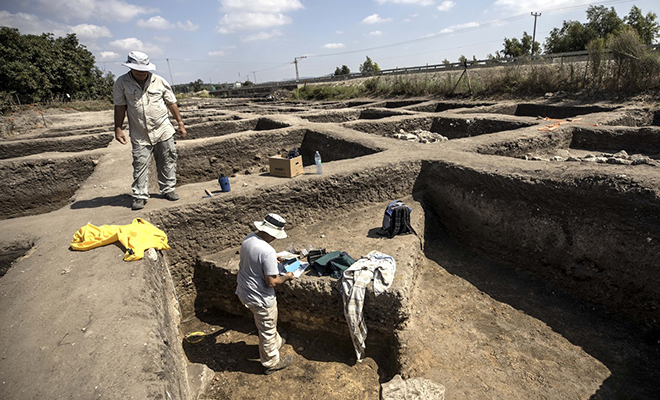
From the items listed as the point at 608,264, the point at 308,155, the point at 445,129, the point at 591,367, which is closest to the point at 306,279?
the point at 591,367

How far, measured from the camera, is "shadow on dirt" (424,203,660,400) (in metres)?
2.64

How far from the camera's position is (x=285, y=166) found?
14.8 ft

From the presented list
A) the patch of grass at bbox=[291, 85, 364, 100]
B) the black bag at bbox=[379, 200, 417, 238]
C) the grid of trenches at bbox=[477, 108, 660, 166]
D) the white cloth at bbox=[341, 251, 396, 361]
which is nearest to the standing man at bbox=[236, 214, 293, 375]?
the white cloth at bbox=[341, 251, 396, 361]

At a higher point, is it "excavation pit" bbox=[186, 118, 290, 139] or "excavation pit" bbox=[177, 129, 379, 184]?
"excavation pit" bbox=[186, 118, 290, 139]

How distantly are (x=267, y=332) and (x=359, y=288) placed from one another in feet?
2.88

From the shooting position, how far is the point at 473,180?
4254 mm

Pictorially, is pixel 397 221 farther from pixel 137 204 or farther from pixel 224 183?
pixel 137 204

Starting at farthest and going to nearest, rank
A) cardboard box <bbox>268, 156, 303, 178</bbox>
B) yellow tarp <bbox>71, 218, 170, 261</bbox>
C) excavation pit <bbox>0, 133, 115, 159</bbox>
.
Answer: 1. excavation pit <bbox>0, 133, 115, 159</bbox>
2. cardboard box <bbox>268, 156, 303, 178</bbox>
3. yellow tarp <bbox>71, 218, 170, 261</bbox>

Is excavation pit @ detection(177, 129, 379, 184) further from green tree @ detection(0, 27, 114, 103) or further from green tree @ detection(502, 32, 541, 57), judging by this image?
green tree @ detection(502, 32, 541, 57)

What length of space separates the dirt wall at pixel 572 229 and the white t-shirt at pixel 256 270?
106 inches

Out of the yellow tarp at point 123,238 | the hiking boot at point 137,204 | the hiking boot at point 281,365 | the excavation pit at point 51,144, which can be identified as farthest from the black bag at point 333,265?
the excavation pit at point 51,144

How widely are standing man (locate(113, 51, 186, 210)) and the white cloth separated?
2.24 meters

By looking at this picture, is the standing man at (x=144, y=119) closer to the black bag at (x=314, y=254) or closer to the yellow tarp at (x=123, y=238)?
the yellow tarp at (x=123, y=238)

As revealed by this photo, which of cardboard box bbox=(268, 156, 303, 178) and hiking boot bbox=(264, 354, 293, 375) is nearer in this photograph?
hiking boot bbox=(264, 354, 293, 375)
